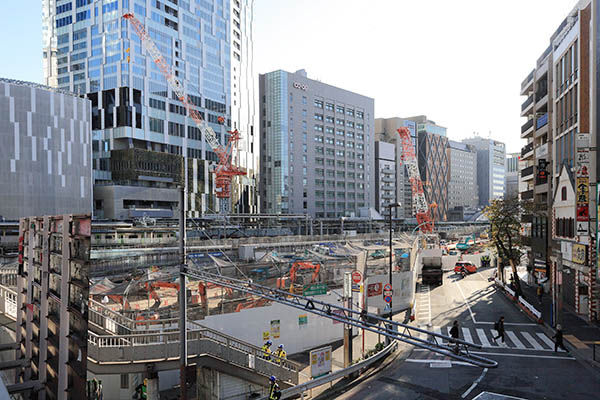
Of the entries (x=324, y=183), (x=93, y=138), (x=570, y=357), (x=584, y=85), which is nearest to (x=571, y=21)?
(x=584, y=85)

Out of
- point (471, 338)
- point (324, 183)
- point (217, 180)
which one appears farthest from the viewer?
point (324, 183)

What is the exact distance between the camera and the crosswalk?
27984mm

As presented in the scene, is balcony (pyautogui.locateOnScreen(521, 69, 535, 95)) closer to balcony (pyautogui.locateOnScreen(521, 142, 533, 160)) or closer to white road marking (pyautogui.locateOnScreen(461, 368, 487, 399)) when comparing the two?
balcony (pyautogui.locateOnScreen(521, 142, 533, 160))

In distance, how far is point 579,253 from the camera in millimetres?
34125

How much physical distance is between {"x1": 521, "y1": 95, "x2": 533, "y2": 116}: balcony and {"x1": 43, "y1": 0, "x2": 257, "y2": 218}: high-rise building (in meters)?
64.6

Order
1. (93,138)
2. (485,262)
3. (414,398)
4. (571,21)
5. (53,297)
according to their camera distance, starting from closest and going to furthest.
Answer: (53,297), (414,398), (571,21), (485,262), (93,138)

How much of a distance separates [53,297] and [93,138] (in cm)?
8741

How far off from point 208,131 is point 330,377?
8720 centimetres

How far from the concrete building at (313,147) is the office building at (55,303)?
10456 centimetres

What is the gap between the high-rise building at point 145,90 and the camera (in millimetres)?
89750

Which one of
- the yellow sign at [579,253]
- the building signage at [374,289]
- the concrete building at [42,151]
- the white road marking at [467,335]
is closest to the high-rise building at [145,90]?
the concrete building at [42,151]

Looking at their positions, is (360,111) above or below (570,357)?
above

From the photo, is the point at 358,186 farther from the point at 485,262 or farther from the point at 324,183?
the point at 485,262

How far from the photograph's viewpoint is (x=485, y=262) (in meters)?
76.8
